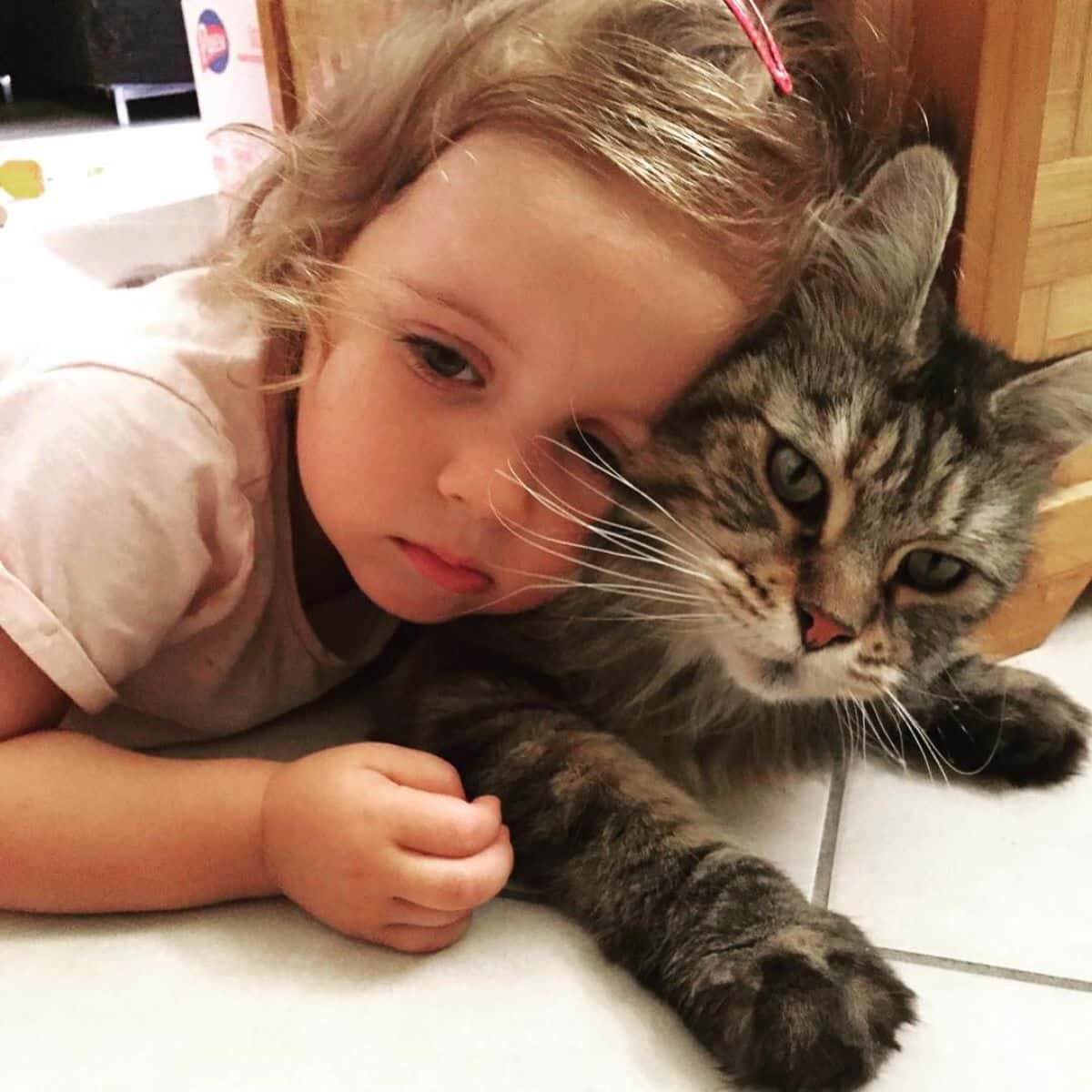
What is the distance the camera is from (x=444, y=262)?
84 cm

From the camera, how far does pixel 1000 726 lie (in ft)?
3.40

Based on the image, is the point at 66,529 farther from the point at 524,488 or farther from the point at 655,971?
the point at 655,971

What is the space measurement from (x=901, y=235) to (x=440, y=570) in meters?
0.45

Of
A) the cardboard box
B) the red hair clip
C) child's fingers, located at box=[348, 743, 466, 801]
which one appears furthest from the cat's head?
the cardboard box

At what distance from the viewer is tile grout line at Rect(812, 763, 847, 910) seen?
88cm

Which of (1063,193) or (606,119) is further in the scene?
(1063,193)

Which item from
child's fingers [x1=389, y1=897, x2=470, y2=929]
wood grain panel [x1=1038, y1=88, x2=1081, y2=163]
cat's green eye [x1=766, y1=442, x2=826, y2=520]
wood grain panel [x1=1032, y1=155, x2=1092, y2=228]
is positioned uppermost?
wood grain panel [x1=1038, y1=88, x2=1081, y2=163]

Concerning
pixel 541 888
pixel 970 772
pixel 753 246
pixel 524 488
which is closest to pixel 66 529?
pixel 524 488

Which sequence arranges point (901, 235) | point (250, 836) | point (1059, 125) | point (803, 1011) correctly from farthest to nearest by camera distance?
point (1059, 125) < point (901, 235) < point (250, 836) < point (803, 1011)

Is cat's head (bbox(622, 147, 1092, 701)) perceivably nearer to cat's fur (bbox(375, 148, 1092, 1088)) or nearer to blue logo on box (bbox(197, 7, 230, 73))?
cat's fur (bbox(375, 148, 1092, 1088))

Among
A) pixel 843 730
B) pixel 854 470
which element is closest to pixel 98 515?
pixel 854 470

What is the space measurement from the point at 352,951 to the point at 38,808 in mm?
237

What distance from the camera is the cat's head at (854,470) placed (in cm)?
86

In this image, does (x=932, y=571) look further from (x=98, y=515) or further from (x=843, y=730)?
(x=98, y=515)
